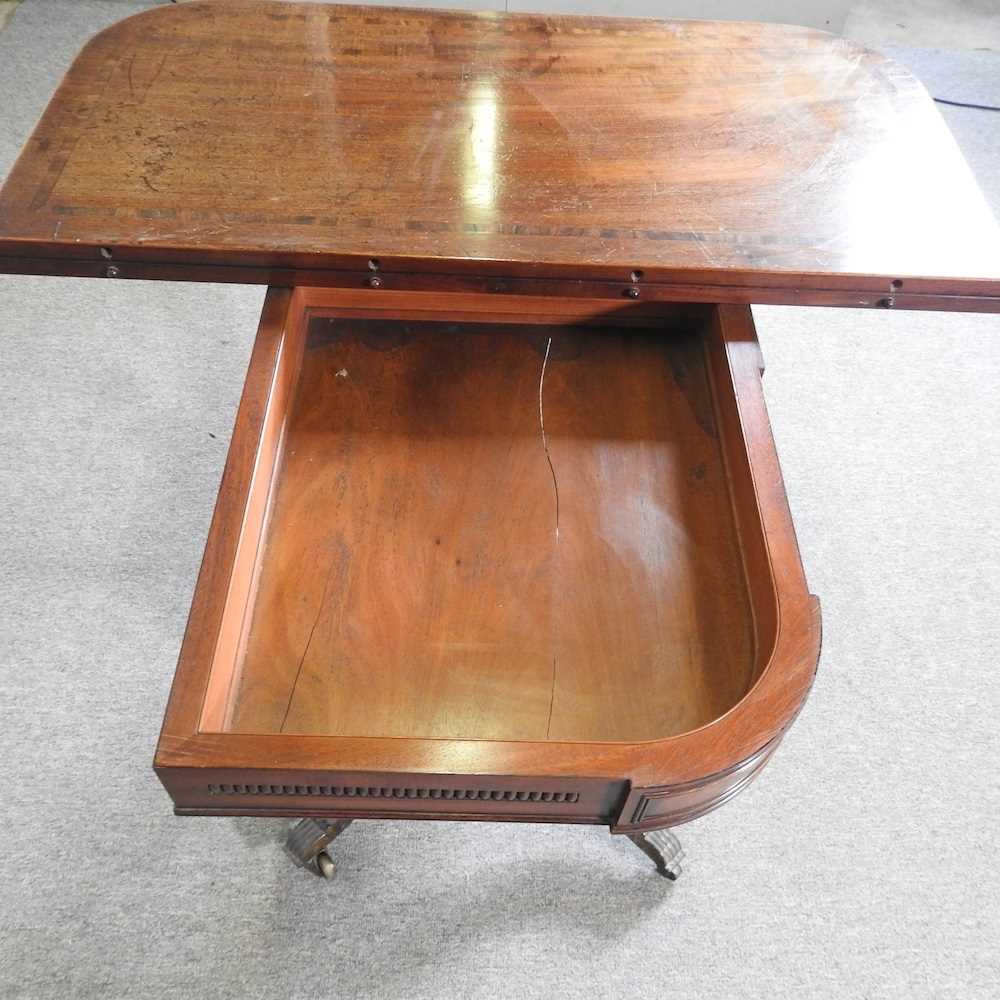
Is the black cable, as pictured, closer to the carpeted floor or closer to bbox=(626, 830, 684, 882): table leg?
the carpeted floor

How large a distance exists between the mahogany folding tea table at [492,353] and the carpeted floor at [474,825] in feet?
0.29

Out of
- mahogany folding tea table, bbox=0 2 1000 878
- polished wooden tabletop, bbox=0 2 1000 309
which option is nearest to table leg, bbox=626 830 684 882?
mahogany folding tea table, bbox=0 2 1000 878

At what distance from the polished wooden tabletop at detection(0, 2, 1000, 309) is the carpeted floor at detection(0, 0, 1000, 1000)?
0.43 m

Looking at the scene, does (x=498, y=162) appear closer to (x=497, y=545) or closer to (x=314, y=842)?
(x=497, y=545)

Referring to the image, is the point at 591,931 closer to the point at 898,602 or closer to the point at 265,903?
the point at 265,903

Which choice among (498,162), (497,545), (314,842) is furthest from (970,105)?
(314,842)

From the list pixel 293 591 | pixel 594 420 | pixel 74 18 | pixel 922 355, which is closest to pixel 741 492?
pixel 594 420

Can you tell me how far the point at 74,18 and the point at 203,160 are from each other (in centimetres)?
142

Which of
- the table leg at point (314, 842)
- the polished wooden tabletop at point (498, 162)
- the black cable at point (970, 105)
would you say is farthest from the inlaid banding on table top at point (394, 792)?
the black cable at point (970, 105)

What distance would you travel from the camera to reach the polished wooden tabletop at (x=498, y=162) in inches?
28.9

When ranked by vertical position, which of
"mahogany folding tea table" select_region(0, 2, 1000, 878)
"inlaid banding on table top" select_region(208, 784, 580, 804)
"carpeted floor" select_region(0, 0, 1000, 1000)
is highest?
"mahogany folding tea table" select_region(0, 2, 1000, 878)

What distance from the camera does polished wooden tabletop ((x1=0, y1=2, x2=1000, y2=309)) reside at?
73cm

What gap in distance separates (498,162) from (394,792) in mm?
581

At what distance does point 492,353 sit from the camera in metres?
0.86
